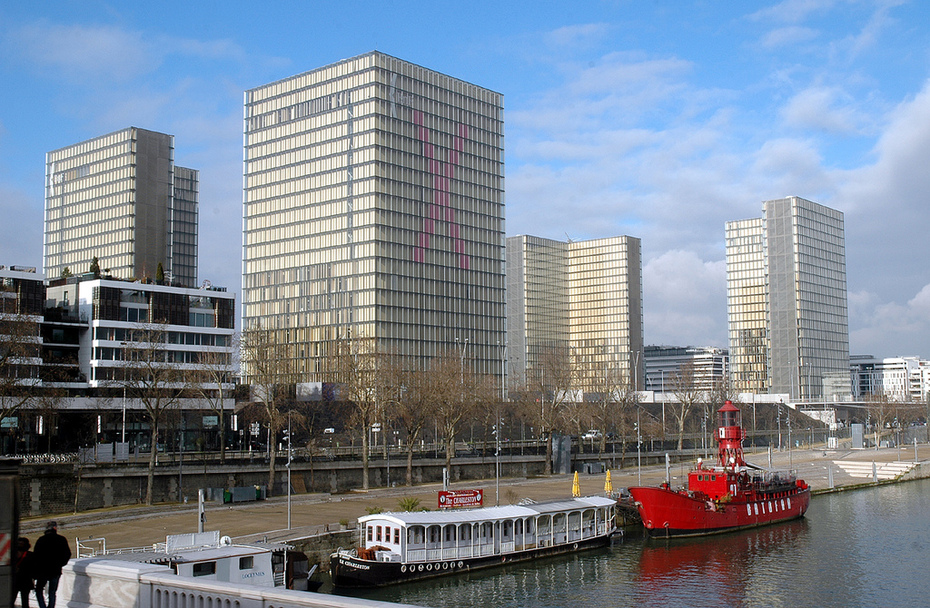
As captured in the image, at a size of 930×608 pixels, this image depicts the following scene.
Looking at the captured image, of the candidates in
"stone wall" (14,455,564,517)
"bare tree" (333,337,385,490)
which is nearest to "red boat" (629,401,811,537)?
"bare tree" (333,337,385,490)

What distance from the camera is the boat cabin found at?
52688 mm

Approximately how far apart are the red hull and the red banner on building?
565 inches

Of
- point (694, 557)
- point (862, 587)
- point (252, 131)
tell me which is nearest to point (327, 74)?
point (252, 131)

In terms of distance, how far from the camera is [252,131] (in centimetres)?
17888

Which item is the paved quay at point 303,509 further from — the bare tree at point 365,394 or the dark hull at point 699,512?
the dark hull at point 699,512

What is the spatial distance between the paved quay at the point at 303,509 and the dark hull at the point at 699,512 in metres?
10.9

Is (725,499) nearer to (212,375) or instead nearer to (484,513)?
(484,513)

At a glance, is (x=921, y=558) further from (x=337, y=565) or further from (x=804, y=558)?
(x=337, y=565)

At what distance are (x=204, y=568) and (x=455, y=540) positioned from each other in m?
19.7

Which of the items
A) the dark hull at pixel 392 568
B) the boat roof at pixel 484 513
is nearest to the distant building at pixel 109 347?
the boat roof at pixel 484 513

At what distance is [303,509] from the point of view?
7069 cm

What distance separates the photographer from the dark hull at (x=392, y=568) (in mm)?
50000

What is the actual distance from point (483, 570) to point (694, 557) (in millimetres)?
15538

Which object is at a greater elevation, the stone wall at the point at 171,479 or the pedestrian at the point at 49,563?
the pedestrian at the point at 49,563
